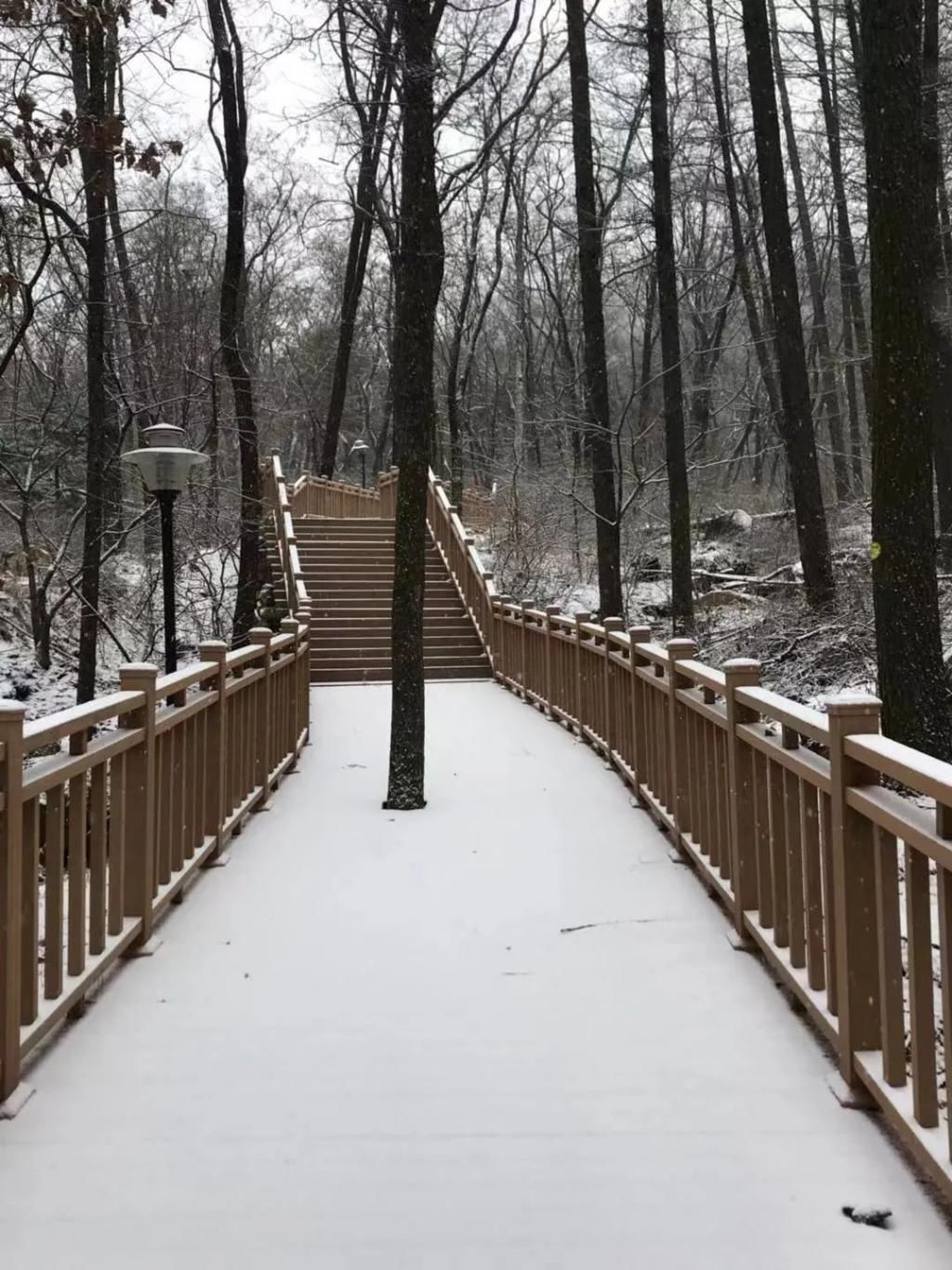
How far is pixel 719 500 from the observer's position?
26.4m

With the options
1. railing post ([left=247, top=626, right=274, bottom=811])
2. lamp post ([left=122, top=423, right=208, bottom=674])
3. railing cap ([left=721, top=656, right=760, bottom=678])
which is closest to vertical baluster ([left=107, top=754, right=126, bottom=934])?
railing cap ([left=721, top=656, right=760, bottom=678])

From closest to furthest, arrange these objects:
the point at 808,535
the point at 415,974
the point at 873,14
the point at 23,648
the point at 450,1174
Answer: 1. the point at 450,1174
2. the point at 415,974
3. the point at 873,14
4. the point at 808,535
5. the point at 23,648

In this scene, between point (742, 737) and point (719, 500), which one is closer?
point (742, 737)

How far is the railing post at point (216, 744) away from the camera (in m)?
5.14

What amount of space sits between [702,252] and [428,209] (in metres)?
23.0

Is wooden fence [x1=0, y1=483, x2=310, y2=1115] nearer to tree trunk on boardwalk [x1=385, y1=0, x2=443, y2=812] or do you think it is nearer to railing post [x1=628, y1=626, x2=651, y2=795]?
tree trunk on boardwalk [x1=385, y1=0, x2=443, y2=812]

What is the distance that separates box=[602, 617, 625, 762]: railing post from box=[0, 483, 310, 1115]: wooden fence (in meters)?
2.78

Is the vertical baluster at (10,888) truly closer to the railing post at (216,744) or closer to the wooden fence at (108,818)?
the wooden fence at (108,818)

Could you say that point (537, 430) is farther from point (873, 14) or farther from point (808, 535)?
point (873, 14)

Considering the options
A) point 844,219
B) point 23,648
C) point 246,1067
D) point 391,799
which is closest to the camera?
point 246,1067

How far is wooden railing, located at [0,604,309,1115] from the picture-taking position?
268 cm

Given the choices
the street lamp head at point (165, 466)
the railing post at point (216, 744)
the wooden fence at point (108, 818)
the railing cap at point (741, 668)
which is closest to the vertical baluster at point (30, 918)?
the wooden fence at point (108, 818)

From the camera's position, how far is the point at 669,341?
15.1 metres

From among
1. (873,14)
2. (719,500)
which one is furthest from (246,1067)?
(719,500)
